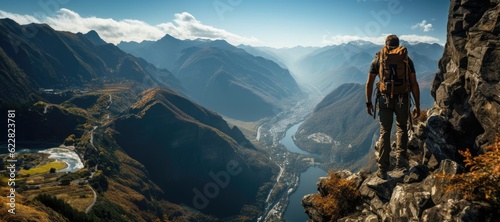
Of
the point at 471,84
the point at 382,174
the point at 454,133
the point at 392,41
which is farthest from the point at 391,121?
the point at 471,84

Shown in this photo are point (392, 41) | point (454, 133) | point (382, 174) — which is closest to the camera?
point (392, 41)

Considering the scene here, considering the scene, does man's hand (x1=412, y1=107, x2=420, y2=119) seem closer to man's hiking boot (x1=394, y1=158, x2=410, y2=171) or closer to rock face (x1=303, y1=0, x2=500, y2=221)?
man's hiking boot (x1=394, y1=158, x2=410, y2=171)

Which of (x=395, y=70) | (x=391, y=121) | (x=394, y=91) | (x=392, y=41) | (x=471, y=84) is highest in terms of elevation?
(x=392, y=41)

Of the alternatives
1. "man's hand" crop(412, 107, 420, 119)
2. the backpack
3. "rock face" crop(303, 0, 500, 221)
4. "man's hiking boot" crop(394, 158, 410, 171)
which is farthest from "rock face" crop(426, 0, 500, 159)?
the backpack

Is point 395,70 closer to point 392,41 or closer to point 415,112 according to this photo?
point 392,41

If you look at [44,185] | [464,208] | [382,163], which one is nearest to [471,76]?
[382,163]

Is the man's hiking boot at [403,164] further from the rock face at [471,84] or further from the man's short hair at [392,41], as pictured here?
the man's short hair at [392,41]

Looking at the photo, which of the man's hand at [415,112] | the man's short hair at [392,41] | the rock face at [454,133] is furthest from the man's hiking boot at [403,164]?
the man's short hair at [392,41]
